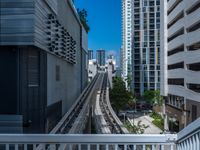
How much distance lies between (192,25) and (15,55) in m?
8.52

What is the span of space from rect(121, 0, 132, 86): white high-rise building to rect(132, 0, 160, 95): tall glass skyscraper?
521 millimetres

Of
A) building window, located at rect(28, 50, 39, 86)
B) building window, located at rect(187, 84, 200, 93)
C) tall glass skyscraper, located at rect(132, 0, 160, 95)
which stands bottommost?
building window, located at rect(187, 84, 200, 93)

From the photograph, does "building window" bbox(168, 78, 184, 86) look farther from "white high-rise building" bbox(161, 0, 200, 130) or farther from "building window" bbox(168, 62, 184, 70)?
"building window" bbox(168, 62, 184, 70)

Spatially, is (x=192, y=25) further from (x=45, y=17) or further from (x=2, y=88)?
(x=2, y=88)

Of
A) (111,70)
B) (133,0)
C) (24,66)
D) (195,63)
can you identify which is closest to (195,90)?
(195,63)

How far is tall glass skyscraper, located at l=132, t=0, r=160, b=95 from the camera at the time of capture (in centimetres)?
2733

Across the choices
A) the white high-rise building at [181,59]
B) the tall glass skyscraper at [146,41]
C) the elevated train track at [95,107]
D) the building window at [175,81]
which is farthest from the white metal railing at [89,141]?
the tall glass skyscraper at [146,41]

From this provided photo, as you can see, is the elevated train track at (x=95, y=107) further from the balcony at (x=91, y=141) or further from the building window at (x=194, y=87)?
the balcony at (x=91, y=141)

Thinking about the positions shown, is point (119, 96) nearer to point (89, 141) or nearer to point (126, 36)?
point (126, 36)

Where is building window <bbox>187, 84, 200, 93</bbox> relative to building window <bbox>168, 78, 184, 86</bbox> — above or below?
below

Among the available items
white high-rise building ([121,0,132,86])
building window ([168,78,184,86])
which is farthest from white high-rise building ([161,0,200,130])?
white high-rise building ([121,0,132,86])

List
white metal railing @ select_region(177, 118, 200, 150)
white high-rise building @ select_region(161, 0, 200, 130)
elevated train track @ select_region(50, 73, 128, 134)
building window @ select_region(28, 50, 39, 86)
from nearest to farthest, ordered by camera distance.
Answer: white metal railing @ select_region(177, 118, 200, 150), building window @ select_region(28, 50, 39, 86), white high-rise building @ select_region(161, 0, 200, 130), elevated train track @ select_region(50, 73, 128, 134)

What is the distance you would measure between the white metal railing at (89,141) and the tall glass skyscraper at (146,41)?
83.9ft

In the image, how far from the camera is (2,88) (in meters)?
7.89
